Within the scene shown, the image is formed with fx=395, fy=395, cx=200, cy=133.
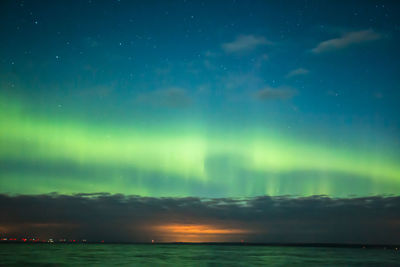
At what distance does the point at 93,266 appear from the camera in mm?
58594

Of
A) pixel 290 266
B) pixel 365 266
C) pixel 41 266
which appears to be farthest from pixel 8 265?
pixel 365 266

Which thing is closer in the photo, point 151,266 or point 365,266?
point 151,266

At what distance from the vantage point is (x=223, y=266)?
62156 millimetres

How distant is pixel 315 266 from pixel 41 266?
4295cm

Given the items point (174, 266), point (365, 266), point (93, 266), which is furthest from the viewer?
point (365, 266)

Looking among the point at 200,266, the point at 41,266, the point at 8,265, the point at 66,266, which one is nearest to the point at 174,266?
the point at 200,266

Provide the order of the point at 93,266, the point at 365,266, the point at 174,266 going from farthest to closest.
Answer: the point at 365,266
the point at 174,266
the point at 93,266

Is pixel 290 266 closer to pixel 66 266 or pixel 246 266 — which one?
pixel 246 266

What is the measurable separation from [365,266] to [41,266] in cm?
5239

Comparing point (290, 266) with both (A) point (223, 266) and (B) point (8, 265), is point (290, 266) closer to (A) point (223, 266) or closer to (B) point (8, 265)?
(A) point (223, 266)

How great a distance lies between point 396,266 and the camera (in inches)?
2611

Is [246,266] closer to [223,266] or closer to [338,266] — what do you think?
[223,266]

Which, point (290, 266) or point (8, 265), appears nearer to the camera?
point (8, 265)

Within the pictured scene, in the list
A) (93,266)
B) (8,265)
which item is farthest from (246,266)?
(8,265)
